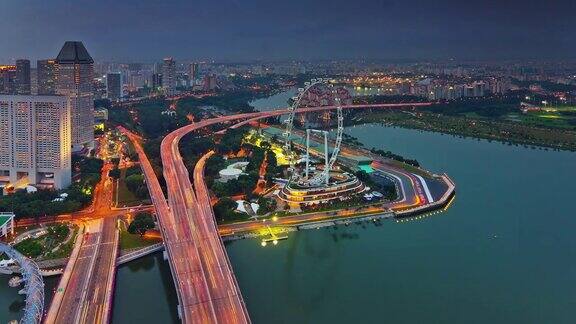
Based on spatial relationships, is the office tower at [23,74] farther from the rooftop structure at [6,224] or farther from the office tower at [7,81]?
the rooftop structure at [6,224]

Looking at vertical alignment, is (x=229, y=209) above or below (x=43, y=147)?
below

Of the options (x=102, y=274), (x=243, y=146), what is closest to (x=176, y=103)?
(x=243, y=146)

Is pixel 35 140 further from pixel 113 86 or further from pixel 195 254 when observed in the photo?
pixel 113 86

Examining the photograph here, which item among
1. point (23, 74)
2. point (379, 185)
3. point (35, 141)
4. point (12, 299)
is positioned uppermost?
point (23, 74)

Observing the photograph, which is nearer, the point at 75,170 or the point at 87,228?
the point at 87,228

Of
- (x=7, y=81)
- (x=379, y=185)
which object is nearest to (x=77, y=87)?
(x=7, y=81)

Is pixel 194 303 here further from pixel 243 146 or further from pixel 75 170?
pixel 243 146
